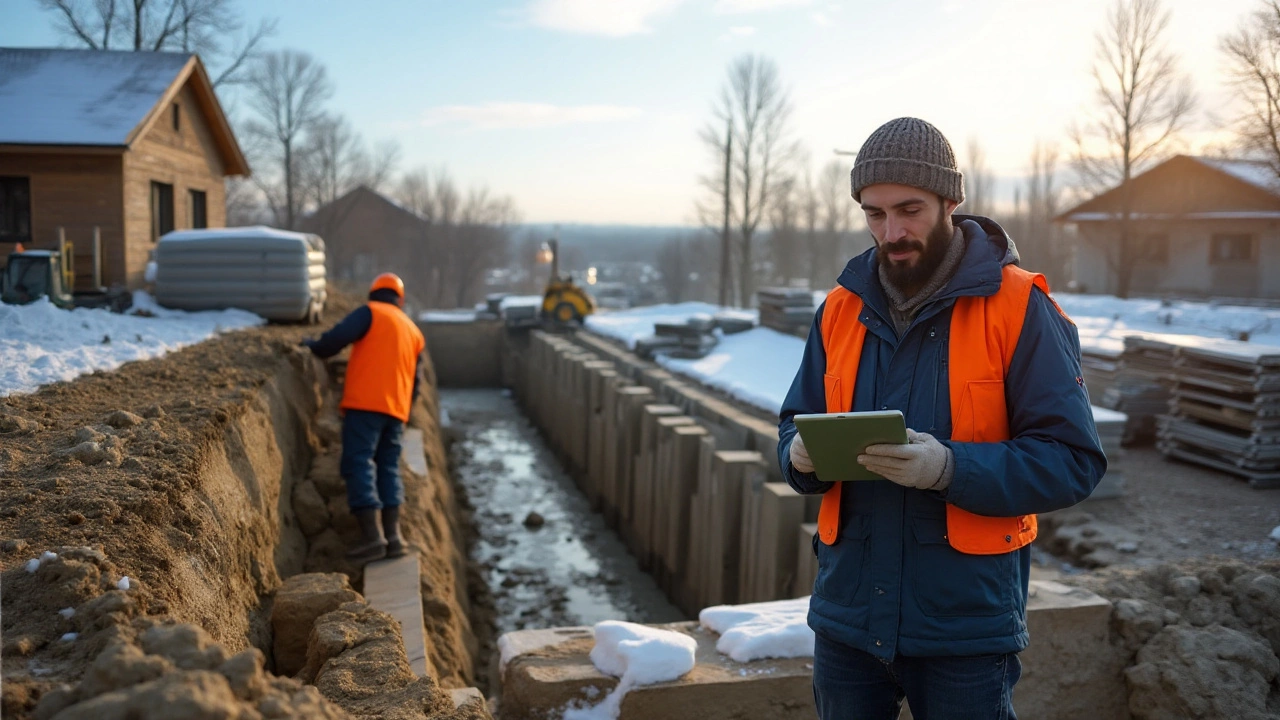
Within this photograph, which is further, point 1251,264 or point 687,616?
point 1251,264

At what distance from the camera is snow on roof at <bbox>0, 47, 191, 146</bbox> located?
46.7 feet

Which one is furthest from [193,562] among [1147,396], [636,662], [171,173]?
[171,173]

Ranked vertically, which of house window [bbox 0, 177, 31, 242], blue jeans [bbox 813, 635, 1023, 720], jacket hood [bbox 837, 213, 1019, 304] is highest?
house window [bbox 0, 177, 31, 242]

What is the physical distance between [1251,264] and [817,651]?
3016cm

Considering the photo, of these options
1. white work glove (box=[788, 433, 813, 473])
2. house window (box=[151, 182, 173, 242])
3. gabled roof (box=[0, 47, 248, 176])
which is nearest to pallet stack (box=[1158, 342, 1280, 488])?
white work glove (box=[788, 433, 813, 473])

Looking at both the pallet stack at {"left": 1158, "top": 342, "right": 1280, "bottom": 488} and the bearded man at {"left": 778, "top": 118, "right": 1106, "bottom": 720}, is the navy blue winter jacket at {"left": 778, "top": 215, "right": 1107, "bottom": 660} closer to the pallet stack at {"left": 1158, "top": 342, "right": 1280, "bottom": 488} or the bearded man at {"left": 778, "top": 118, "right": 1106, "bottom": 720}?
the bearded man at {"left": 778, "top": 118, "right": 1106, "bottom": 720}

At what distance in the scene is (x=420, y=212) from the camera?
61.8 meters

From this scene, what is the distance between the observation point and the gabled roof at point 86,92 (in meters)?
14.2

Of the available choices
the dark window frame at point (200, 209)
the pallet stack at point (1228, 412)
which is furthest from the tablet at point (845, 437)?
the dark window frame at point (200, 209)

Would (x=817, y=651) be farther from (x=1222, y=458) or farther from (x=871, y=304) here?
(x=1222, y=458)

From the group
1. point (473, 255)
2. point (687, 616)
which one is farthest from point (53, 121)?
point (473, 255)

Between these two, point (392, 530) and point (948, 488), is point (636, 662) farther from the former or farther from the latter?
point (392, 530)

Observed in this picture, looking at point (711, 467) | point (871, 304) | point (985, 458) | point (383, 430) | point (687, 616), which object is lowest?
point (687, 616)

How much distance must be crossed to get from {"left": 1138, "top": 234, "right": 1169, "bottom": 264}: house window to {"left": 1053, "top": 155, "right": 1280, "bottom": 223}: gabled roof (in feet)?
3.32
